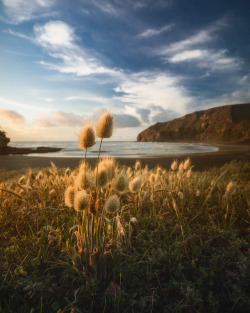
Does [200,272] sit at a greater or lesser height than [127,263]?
lesser

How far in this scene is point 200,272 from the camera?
168 centimetres

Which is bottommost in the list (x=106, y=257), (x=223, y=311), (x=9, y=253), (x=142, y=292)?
(x=223, y=311)

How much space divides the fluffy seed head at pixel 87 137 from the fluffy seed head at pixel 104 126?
61mm

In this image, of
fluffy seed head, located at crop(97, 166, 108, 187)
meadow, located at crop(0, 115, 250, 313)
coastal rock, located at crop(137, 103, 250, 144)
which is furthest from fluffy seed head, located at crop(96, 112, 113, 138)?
coastal rock, located at crop(137, 103, 250, 144)

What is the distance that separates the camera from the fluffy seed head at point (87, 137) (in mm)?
1432

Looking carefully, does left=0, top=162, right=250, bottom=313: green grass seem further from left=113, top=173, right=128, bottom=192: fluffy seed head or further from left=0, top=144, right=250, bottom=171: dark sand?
left=0, top=144, right=250, bottom=171: dark sand

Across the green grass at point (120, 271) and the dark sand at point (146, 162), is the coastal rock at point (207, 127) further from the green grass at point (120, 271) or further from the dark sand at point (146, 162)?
the green grass at point (120, 271)

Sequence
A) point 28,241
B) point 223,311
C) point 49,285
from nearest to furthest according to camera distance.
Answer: point 223,311, point 49,285, point 28,241

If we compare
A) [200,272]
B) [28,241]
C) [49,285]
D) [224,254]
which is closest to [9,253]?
[28,241]

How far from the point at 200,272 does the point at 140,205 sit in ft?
3.81

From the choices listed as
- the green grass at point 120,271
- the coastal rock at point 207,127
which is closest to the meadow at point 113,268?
the green grass at point 120,271

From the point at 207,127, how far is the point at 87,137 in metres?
109

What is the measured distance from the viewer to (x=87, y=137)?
4.70 feet

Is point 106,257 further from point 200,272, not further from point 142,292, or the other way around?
point 200,272
